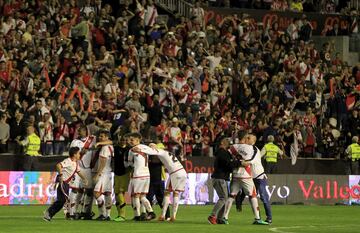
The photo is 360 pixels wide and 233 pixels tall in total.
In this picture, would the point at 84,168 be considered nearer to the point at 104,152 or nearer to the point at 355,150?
the point at 104,152

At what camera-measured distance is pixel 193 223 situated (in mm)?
27312

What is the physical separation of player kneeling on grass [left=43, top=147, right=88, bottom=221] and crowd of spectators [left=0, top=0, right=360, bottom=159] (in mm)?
6361

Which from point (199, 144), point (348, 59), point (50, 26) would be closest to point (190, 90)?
point (199, 144)

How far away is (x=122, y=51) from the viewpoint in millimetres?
42500

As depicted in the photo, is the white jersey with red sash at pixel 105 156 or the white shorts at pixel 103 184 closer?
the white shorts at pixel 103 184

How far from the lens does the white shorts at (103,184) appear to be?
27328 mm

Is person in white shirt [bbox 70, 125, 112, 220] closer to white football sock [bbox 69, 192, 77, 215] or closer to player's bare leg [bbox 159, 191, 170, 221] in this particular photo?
white football sock [bbox 69, 192, 77, 215]

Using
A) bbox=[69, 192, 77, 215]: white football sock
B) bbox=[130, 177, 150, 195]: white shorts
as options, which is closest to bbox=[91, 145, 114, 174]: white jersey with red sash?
bbox=[69, 192, 77, 215]: white football sock

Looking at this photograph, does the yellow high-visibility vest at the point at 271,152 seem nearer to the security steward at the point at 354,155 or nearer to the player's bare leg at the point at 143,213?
the security steward at the point at 354,155

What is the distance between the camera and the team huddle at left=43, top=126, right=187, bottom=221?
1053 inches

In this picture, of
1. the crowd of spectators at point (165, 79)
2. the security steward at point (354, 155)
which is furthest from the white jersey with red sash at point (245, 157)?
the security steward at point (354, 155)

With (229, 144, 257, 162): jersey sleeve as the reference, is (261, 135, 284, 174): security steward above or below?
below

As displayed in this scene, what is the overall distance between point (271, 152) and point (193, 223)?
1308cm

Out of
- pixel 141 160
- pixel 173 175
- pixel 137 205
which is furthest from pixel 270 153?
pixel 141 160
